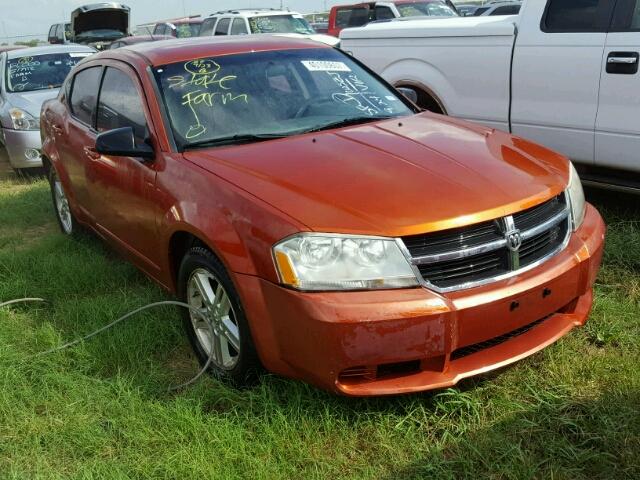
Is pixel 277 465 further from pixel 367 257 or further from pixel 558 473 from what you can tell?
pixel 558 473

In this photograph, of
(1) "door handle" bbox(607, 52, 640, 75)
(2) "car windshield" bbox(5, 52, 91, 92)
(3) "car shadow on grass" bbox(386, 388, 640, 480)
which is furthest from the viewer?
(2) "car windshield" bbox(5, 52, 91, 92)

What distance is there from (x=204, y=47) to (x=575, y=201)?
2.25m

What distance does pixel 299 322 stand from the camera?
2525mm

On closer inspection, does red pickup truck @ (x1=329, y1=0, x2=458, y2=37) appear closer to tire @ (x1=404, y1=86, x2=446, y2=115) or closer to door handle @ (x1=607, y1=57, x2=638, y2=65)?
tire @ (x1=404, y1=86, x2=446, y2=115)

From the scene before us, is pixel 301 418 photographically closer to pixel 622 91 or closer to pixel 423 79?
pixel 622 91

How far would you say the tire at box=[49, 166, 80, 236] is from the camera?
537cm

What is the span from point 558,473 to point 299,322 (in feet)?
3.60

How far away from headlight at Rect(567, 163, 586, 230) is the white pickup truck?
1.33 m

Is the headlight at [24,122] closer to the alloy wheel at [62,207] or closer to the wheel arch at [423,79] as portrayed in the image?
the alloy wheel at [62,207]

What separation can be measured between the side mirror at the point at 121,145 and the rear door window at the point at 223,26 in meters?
12.7

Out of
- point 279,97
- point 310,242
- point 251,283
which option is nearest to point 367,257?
point 310,242

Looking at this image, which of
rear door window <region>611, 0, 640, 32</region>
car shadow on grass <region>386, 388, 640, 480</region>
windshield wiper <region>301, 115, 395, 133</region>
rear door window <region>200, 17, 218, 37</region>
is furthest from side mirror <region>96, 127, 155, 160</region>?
rear door window <region>200, 17, 218, 37</region>

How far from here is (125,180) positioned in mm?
3732

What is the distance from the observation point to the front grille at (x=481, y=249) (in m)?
2.56
